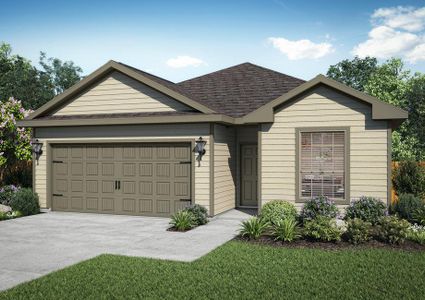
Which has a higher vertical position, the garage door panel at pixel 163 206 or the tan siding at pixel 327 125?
the tan siding at pixel 327 125

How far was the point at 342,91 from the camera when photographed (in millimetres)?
12859

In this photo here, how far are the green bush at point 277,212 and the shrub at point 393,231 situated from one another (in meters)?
2.65

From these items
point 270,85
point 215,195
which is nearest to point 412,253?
point 215,195

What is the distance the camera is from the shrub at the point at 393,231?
32.0 feet

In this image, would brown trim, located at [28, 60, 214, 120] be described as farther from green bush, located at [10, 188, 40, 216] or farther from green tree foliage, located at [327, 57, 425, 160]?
green tree foliage, located at [327, 57, 425, 160]

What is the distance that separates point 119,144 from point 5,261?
266 inches

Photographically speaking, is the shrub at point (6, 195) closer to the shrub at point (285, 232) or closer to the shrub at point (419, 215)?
the shrub at point (285, 232)

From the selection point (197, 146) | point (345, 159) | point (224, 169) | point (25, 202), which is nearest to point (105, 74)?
point (197, 146)

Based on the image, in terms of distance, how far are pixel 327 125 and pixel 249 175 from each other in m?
4.17

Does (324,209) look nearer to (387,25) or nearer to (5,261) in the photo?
(5,261)

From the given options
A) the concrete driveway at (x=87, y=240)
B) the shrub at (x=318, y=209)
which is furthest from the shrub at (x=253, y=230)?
the shrub at (x=318, y=209)

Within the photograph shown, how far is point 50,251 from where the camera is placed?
31.4 feet

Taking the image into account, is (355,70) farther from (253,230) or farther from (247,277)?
(247,277)

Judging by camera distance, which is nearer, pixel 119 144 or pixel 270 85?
pixel 119 144
